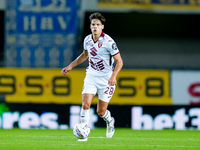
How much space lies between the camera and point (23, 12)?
15383mm

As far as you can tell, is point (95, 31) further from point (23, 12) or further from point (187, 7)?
point (187, 7)

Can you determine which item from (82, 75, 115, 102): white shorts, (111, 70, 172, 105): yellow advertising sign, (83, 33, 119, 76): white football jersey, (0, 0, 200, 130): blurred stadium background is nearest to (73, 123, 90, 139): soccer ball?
(82, 75, 115, 102): white shorts

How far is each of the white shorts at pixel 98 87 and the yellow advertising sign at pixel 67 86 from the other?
562cm

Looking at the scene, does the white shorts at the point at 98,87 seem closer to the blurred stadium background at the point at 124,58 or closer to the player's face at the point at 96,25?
the player's face at the point at 96,25

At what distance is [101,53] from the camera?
780 centimetres

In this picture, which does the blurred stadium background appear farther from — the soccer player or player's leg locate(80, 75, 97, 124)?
player's leg locate(80, 75, 97, 124)

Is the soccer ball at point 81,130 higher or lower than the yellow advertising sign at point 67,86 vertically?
higher

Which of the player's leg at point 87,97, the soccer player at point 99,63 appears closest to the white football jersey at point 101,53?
the soccer player at point 99,63

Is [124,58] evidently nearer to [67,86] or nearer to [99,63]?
[67,86]

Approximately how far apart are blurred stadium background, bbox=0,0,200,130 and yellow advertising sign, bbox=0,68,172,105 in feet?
0.08

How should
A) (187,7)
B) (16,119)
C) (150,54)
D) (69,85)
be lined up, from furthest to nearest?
(150,54), (187,7), (69,85), (16,119)

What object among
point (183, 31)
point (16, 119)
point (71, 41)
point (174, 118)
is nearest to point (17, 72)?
point (16, 119)

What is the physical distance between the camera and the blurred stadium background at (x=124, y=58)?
532 inches

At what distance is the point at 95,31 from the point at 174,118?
646 cm
